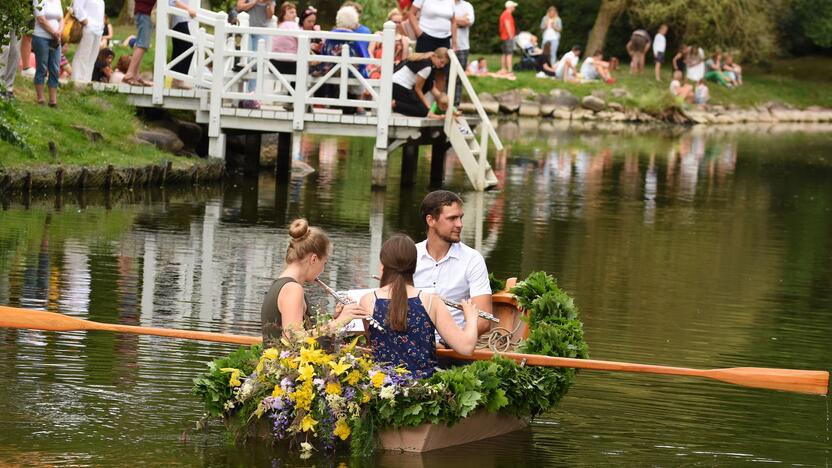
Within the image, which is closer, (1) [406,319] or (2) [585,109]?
(1) [406,319]

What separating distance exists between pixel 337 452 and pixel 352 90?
55.0 ft

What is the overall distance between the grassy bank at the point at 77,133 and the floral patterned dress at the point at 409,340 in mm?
11271

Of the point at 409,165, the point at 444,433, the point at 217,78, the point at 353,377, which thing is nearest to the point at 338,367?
the point at 353,377

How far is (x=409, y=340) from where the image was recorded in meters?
9.48

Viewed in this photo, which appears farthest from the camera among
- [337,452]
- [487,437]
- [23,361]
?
[23,361]

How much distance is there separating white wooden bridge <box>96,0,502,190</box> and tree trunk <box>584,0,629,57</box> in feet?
93.2

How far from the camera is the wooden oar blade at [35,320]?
10.3 metres

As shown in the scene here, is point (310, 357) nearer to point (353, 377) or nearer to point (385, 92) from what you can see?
point (353, 377)

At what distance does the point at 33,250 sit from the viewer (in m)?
16.4

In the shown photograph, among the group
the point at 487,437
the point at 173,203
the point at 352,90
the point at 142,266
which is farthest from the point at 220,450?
the point at 352,90

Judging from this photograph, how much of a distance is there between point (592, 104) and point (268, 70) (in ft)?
80.1

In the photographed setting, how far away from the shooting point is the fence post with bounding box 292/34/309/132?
75.4 feet

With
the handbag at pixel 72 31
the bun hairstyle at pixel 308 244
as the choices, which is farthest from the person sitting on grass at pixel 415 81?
the bun hairstyle at pixel 308 244

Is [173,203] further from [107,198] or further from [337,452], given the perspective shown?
[337,452]
